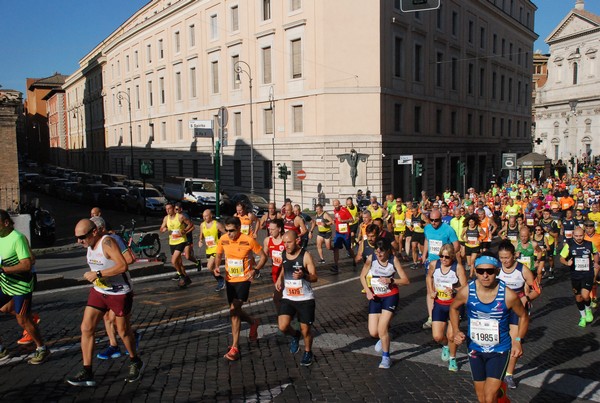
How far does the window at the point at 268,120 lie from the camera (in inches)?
1470

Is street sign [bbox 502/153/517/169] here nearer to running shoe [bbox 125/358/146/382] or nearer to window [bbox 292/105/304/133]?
window [bbox 292/105/304/133]

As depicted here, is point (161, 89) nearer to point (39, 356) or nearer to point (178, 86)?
point (178, 86)

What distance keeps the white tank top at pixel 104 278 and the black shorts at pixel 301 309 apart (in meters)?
1.97

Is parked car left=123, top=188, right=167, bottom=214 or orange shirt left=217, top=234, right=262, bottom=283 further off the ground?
orange shirt left=217, top=234, right=262, bottom=283

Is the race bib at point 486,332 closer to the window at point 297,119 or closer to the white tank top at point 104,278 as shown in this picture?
the white tank top at point 104,278

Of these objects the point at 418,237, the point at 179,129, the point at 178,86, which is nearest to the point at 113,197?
the point at 179,129

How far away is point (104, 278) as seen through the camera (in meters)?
6.14

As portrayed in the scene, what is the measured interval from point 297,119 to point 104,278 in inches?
1179

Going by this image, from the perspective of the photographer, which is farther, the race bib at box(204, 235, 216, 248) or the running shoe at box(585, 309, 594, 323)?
the race bib at box(204, 235, 216, 248)

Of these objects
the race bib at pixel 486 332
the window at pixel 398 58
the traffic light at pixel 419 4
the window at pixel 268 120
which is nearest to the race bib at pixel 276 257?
the race bib at pixel 486 332

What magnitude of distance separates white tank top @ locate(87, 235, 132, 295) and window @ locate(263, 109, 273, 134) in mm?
31558

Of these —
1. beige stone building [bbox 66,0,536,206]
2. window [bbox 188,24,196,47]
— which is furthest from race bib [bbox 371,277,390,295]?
window [bbox 188,24,196,47]

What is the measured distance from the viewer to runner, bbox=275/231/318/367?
272 inches

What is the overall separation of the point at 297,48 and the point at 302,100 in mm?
3384
